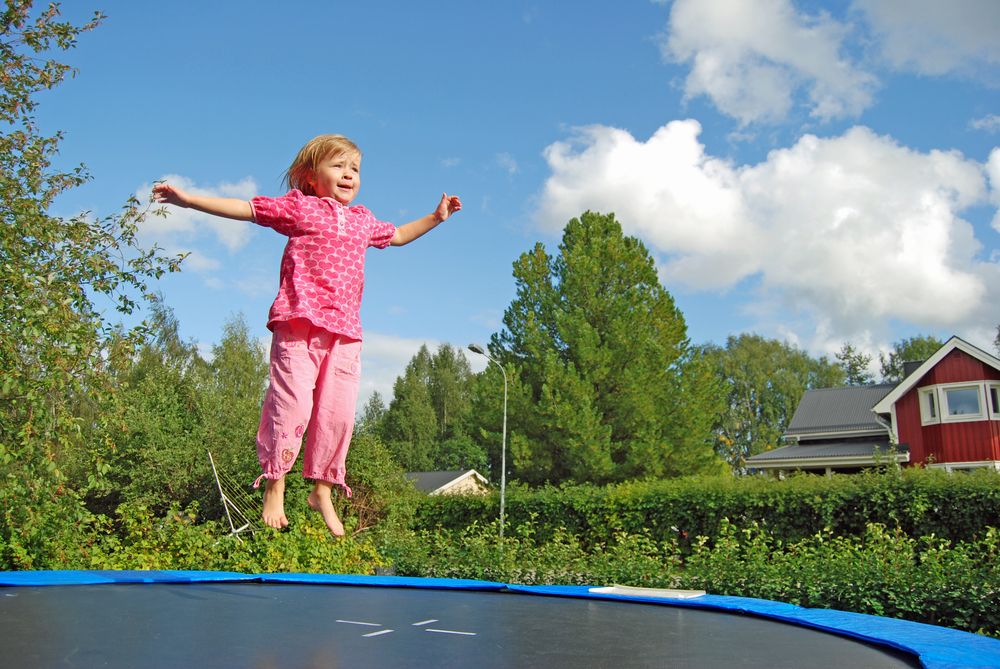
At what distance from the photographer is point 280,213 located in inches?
96.4

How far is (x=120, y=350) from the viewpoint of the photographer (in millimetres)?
5539

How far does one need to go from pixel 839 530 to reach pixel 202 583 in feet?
24.6

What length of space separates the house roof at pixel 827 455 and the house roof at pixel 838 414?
13.5 inches

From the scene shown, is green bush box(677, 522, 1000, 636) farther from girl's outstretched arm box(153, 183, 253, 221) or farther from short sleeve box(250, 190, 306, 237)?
girl's outstretched arm box(153, 183, 253, 221)

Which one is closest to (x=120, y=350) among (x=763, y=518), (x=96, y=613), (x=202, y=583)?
(x=202, y=583)

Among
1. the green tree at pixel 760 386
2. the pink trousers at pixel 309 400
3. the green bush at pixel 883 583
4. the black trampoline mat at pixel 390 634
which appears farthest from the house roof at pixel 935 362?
the green tree at pixel 760 386

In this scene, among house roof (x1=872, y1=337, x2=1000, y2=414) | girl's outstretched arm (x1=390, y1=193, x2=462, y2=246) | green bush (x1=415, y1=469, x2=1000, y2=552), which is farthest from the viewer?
house roof (x1=872, y1=337, x2=1000, y2=414)

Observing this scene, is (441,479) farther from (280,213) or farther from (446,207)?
(280,213)

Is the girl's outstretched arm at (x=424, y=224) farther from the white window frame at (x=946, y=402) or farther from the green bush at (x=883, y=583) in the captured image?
the white window frame at (x=946, y=402)

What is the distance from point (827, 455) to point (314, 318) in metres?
18.6

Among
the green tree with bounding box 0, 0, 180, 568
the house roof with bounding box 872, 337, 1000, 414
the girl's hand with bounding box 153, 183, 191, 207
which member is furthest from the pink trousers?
the house roof with bounding box 872, 337, 1000, 414

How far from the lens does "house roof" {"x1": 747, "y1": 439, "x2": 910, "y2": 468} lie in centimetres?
1812

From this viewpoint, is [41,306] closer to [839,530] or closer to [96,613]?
[96,613]

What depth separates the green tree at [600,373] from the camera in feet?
55.7
